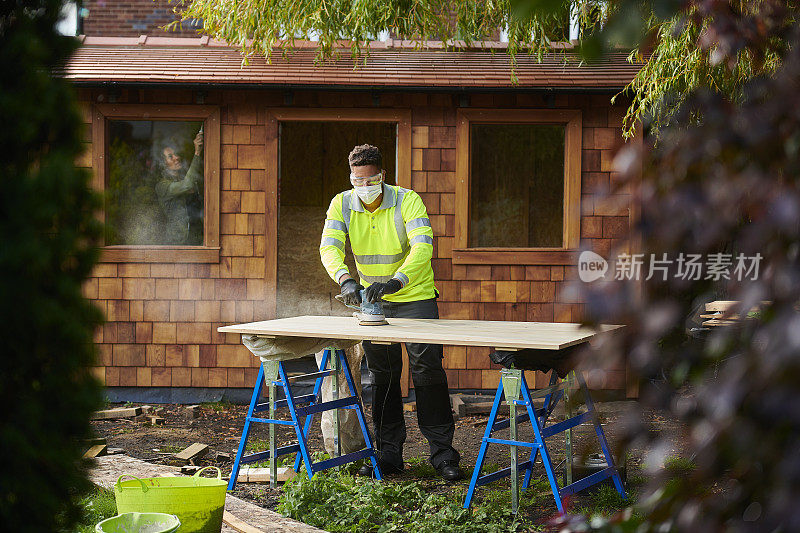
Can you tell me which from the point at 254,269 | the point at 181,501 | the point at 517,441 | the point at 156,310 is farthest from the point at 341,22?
the point at 181,501

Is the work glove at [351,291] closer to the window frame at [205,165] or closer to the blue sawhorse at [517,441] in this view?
the blue sawhorse at [517,441]

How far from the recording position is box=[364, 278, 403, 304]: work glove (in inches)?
224

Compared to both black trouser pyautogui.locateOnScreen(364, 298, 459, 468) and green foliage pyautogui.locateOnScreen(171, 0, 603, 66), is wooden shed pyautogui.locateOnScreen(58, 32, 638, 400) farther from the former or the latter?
black trouser pyautogui.locateOnScreen(364, 298, 459, 468)

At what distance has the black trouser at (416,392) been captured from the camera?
6047mm

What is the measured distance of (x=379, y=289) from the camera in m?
5.71

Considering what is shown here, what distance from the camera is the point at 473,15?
29.9ft

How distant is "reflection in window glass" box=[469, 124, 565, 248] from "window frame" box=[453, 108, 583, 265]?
0.14 metres

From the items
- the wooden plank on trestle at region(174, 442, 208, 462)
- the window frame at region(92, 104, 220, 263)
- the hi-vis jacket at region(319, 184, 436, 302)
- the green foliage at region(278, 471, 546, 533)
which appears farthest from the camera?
the window frame at region(92, 104, 220, 263)

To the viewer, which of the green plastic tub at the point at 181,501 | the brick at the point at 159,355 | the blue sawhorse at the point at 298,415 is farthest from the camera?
the brick at the point at 159,355

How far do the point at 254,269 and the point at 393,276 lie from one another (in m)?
3.12

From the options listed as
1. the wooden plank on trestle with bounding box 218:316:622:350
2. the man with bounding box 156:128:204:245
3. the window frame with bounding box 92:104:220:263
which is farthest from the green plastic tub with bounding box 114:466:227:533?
the man with bounding box 156:128:204:245

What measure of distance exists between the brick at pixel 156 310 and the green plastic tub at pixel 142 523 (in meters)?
5.66

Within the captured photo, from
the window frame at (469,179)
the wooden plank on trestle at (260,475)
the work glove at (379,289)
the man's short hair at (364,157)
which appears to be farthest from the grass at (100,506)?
the window frame at (469,179)

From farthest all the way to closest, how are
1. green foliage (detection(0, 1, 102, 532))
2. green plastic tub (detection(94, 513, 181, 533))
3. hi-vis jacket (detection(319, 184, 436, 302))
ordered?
hi-vis jacket (detection(319, 184, 436, 302))
green plastic tub (detection(94, 513, 181, 533))
green foliage (detection(0, 1, 102, 532))
